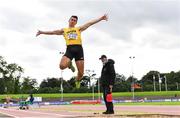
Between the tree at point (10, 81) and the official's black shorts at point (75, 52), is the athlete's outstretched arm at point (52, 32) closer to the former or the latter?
the official's black shorts at point (75, 52)

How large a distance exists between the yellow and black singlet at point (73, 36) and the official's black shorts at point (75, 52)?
0.45ft

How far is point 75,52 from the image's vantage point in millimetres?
13281

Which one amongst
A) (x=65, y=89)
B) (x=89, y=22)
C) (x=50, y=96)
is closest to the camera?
(x=89, y=22)

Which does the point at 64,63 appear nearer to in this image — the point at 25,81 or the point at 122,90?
the point at 122,90

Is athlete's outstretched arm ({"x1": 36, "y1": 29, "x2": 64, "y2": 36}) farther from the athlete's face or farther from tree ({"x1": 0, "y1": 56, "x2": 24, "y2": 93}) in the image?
tree ({"x1": 0, "y1": 56, "x2": 24, "y2": 93})

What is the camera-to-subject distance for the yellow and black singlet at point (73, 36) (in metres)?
13.5

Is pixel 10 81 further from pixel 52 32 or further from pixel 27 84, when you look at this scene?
pixel 52 32

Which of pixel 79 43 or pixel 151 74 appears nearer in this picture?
pixel 79 43

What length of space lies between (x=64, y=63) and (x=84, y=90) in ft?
379

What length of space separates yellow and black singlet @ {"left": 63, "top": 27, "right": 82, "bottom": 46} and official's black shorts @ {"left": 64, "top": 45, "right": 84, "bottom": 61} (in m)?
0.14

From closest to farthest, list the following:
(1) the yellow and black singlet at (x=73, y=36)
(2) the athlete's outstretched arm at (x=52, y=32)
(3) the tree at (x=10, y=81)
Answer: (1) the yellow and black singlet at (x=73, y=36)
(2) the athlete's outstretched arm at (x=52, y=32)
(3) the tree at (x=10, y=81)

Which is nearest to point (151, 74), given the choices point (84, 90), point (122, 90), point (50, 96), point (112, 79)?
A: point (122, 90)

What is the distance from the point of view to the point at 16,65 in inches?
5433

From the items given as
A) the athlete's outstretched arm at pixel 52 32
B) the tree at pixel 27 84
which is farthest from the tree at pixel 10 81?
the athlete's outstretched arm at pixel 52 32
